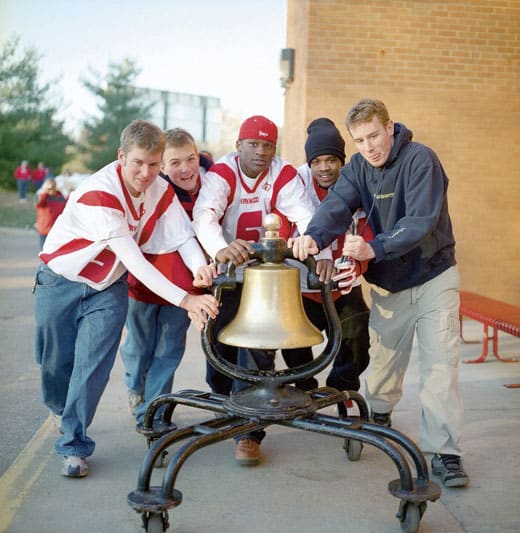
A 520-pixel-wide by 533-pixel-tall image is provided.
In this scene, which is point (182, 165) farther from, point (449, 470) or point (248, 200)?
point (449, 470)

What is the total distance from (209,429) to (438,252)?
5.18ft

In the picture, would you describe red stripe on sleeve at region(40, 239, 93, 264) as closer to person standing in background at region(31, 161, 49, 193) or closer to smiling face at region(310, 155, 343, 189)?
smiling face at region(310, 155, 343, 189)

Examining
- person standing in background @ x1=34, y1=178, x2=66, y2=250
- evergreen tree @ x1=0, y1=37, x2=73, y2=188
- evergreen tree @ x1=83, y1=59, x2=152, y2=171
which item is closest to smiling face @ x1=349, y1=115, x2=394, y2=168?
person standing in background @ x1=34, y1=178, x2=66, y2=250

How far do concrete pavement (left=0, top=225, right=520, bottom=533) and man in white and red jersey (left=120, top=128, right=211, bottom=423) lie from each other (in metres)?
0.40

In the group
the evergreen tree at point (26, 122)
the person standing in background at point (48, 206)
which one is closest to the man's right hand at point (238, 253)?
the person standing in background at point (48, 206)

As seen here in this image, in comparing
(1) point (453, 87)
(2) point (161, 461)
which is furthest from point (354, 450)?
(1) point (453, 87)

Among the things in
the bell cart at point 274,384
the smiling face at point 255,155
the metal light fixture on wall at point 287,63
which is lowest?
the bell cart at point 274,384

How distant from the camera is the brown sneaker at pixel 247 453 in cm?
407

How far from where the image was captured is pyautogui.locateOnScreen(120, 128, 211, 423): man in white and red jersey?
4496mm

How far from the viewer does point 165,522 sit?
315 cm

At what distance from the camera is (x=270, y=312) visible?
341 cm

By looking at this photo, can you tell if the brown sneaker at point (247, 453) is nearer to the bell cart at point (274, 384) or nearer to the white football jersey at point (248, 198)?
the bell cart at point (274, 384)

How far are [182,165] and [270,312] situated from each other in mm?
1459

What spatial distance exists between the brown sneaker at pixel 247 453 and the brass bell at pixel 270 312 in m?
0.93
